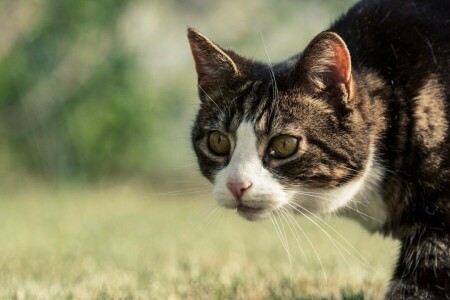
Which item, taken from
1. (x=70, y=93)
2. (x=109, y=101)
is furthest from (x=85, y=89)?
(x=109, y=101)

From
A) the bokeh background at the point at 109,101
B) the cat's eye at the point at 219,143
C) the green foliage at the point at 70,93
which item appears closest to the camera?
the cat's eye at the point at 219,143

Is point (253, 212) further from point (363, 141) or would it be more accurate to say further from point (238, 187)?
point (363, 141)

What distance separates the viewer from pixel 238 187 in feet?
8.42

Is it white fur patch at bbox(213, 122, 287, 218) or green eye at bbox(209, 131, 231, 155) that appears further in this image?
green eye at bbox(209, 131, 231, 155)

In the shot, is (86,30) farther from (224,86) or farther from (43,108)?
(224,86)

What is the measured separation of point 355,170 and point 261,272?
128 centimetres

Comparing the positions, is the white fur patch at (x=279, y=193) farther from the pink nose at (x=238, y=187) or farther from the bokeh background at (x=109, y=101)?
the bokeh background at (x=109, y=101)

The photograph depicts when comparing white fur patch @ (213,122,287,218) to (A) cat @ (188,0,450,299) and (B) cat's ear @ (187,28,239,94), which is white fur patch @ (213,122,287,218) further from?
(B) cat's ear @ (187,28,239,94)

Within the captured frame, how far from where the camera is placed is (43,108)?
9820 millimetres

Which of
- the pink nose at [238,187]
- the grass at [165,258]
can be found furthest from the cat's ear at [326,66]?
the grass at [165,258]

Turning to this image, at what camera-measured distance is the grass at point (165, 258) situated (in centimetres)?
312

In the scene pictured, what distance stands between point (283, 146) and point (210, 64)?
1.86ft

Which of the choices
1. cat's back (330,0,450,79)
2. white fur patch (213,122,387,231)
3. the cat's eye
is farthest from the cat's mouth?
cat's back (330,0,450,79)

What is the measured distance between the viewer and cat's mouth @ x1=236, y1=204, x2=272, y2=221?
→ 2.64 metres
